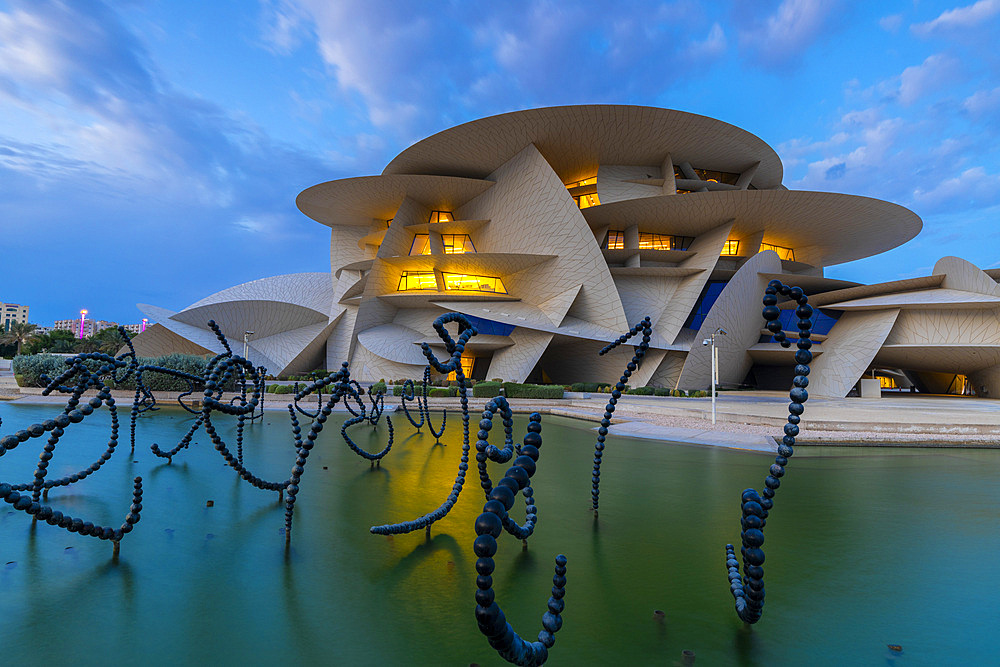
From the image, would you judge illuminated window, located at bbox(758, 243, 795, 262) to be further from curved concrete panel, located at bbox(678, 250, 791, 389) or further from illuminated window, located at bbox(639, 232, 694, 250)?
curved concrete panel, located at bbox(678, 250, 791, 389)

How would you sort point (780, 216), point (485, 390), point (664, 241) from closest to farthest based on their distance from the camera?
point (485, 390)
point (780, 216)
point (664, 241)

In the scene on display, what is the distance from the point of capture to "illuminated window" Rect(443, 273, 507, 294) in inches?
1366

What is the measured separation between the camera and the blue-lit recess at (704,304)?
3014 centimetres

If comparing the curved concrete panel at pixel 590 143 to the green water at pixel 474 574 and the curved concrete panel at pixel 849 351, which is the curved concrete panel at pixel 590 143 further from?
the green water at pixel 474 574

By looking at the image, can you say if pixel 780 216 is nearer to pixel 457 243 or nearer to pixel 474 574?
pixel 457 243

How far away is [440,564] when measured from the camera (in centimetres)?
442

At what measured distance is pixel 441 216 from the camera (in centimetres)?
3869

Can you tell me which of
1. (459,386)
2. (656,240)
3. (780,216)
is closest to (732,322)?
(780,216)

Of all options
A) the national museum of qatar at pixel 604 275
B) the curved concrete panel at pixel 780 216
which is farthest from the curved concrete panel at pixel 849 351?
the curved concrete panel at pixel 780 216

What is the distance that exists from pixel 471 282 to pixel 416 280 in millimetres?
4254

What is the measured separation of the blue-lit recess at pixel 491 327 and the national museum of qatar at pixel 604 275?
0.24ft

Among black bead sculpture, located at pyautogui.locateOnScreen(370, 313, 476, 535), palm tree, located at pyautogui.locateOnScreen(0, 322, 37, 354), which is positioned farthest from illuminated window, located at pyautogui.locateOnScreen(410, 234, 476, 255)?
palm tree, located at pyautogui.locateOnScreen(0, 322, 37, 354)

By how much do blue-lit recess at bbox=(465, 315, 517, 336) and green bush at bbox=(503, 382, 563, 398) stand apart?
7816mm

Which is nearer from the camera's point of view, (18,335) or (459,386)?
(459,386)
